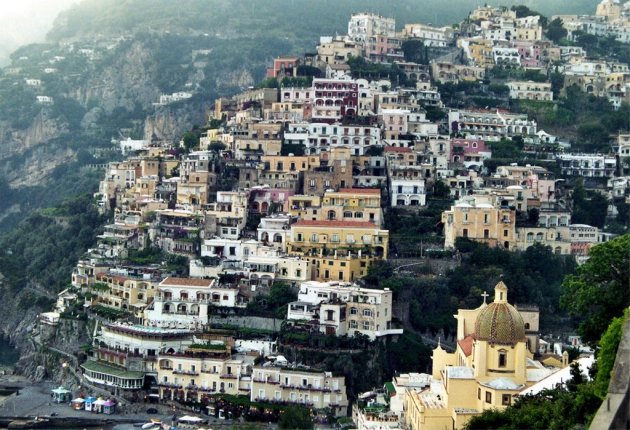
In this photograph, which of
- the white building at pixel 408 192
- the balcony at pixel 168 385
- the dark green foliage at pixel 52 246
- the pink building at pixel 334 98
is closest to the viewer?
the balcony at pixel 168 385

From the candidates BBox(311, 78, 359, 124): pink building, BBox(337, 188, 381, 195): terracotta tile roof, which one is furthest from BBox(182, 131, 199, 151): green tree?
BBox(337, 188, 381, 195): terracotta tile roof

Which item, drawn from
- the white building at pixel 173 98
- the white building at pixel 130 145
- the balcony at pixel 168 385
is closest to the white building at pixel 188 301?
the balcony at pixel 168 385

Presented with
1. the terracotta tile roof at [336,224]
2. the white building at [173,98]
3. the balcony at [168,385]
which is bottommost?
the balcony at [168,385]

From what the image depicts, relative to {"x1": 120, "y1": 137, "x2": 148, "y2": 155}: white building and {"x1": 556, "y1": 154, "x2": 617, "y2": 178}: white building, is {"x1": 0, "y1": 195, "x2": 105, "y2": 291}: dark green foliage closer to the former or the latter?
{"x1": 120, "y1": 137, "x2": 148, "y2": 155}: white building

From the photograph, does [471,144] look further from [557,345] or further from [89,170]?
[89,170]

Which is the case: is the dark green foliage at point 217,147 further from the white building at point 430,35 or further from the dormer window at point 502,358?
the dormer window at point 502,358

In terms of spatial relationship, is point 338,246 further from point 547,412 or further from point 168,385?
point 547,412
